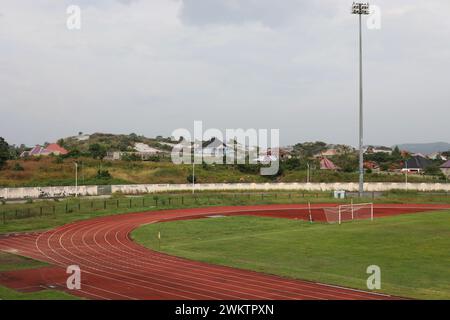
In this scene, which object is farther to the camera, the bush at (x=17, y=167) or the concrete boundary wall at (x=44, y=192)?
the bush at (x=17, y=167)

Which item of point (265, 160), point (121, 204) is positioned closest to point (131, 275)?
point (121, 204)

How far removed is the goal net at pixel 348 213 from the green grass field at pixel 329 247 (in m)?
2.30

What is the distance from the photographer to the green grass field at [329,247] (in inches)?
844

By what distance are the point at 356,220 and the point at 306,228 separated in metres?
6.31

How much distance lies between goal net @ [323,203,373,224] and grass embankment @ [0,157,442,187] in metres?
32.5

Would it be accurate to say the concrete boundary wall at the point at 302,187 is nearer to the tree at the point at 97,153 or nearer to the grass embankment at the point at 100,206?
the grass embankment at the point at 100,206

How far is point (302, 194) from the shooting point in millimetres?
63562

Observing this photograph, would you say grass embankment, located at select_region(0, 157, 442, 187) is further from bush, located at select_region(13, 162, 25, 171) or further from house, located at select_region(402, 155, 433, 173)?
house, located at select_region(402, 155, 433, 173)

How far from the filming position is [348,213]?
45375 millimetres

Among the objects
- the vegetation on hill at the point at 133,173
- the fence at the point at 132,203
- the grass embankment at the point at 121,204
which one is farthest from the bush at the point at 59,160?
the fence at the point at 132,203

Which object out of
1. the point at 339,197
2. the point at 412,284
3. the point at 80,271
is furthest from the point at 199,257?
the point at 339,197

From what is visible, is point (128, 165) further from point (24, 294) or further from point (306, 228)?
point (24, 294)

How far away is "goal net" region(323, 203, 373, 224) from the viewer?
42.1 m
